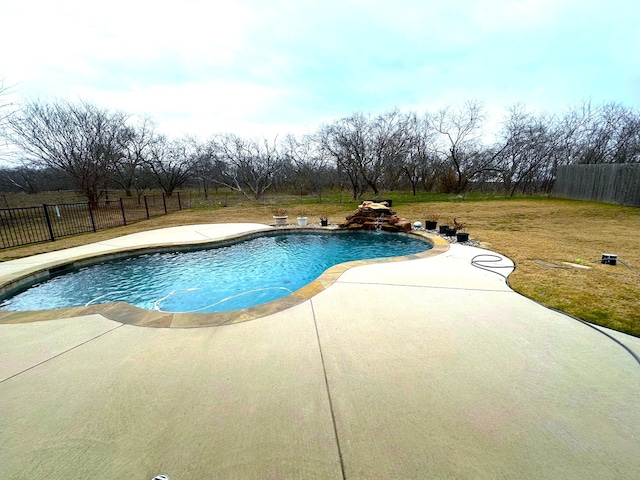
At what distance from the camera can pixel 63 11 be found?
4277 millimetres

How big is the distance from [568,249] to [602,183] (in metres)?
11.2

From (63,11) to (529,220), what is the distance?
42.4ft

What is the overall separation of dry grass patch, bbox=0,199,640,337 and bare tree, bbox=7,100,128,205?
22.5 feet

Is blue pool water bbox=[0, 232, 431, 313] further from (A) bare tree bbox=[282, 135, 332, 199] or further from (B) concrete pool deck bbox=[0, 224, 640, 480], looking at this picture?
(A) bare tree bbox=[282, 135, 332, 199]

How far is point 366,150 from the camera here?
16703mm

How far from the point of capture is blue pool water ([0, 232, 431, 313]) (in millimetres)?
3861

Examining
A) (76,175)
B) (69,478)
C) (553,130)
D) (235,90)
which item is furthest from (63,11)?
(553,130)

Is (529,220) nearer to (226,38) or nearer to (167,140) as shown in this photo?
(226,38)

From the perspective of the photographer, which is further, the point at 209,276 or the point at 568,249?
the point at 568,249

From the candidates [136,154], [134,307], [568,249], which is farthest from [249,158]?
[568,249]

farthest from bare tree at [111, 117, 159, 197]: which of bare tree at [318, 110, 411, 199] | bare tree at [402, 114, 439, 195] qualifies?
bare tree at [402, 114, 439, 195]

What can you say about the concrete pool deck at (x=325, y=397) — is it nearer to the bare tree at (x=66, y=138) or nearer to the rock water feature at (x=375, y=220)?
the rock water feature at (x=375, y=220)

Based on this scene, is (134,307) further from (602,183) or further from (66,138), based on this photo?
(602,183)

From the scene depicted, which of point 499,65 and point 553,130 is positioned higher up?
point 499,65
